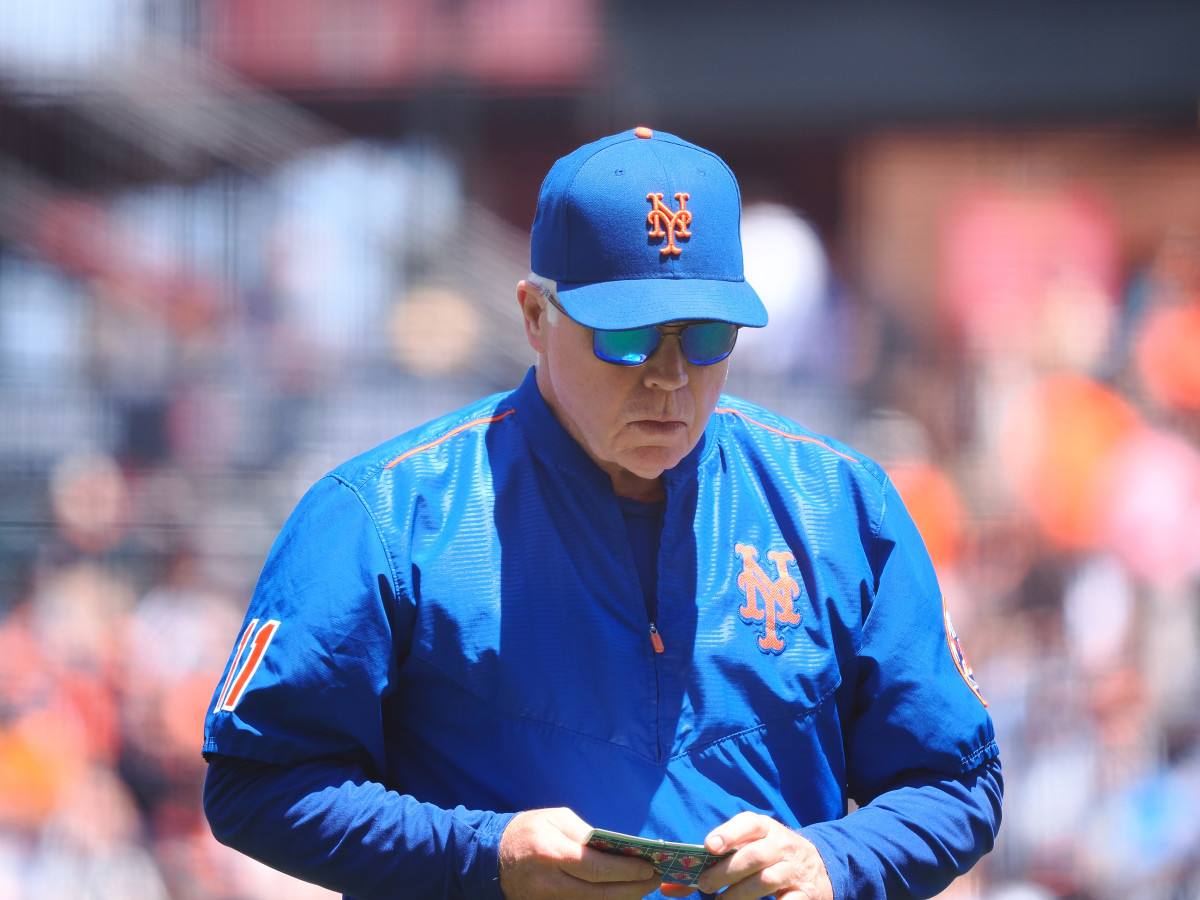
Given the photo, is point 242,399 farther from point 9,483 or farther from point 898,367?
point 898,367

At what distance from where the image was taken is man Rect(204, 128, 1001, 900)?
173 centimetres

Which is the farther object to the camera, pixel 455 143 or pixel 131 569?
pixel 455 143

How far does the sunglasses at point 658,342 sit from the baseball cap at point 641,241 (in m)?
0.04

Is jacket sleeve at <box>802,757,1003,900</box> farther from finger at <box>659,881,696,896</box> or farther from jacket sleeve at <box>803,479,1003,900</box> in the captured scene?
finger at <box>659,881,696,896</box>

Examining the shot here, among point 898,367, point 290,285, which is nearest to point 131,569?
point 290,285

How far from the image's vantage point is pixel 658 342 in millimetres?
1827

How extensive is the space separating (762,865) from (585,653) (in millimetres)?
375

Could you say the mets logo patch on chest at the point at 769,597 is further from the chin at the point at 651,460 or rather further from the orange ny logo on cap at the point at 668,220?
the orange ny logo on cap at the point at 668,220

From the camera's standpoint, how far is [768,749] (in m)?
1.84

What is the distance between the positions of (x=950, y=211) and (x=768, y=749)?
4.42 metres

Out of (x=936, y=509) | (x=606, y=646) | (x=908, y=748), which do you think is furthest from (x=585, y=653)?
(x=936, y=509)

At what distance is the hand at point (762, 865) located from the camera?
1.67 meters

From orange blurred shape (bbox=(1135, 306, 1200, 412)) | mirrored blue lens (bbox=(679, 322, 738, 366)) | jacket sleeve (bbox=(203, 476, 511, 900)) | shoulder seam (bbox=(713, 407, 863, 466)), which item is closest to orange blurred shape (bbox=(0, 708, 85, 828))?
jacket sleeve (bbox=(203, 476, 511, 900))

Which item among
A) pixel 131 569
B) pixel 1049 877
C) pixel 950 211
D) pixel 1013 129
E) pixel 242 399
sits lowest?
pixel 1049 877
